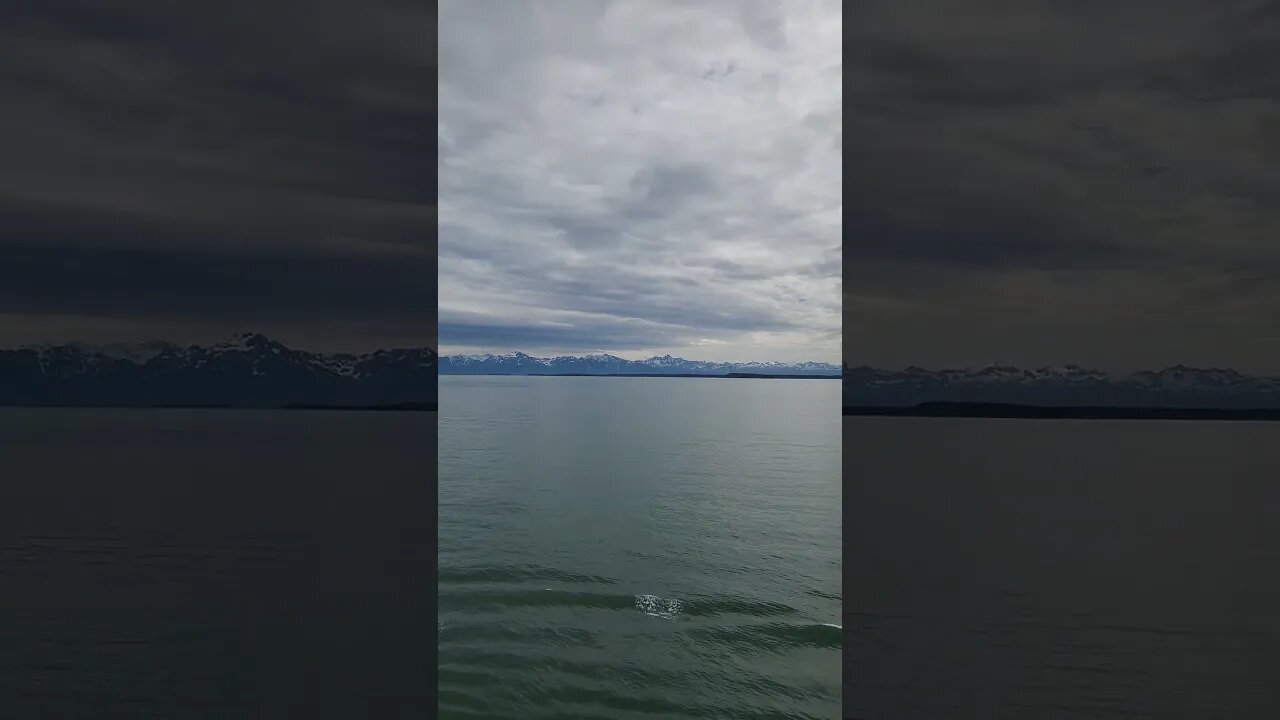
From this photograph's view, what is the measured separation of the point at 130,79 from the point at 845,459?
8524 mm

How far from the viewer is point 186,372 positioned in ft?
36.1

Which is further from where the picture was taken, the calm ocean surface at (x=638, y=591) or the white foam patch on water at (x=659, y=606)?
the white foam patch on water at (x=659, y=606)

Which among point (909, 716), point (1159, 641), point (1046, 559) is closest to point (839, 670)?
point (909, 716)

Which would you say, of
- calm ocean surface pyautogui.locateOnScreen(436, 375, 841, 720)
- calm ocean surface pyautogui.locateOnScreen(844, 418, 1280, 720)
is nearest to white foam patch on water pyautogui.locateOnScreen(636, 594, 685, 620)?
calm ocean surface pyautogui.locateOnScreen(436, 375, 841, 720)

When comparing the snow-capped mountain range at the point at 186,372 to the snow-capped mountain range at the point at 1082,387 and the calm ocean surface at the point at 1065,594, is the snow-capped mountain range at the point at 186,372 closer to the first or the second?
the snow-capped mountain range at the point at 1082,387

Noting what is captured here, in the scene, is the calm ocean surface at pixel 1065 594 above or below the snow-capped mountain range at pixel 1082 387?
below

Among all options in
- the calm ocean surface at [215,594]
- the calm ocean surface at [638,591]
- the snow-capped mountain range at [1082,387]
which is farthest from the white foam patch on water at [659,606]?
the snow-capped mountain range at [1082,387]

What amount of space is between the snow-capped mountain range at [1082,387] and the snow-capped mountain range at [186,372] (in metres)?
4.60

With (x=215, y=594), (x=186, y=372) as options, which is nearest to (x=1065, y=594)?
(x=215, y=594)

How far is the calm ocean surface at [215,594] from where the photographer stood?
15.8 ft

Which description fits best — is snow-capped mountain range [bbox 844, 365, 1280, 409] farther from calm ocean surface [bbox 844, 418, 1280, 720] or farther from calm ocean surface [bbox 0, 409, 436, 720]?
calm ocean surface [bbox 0, 409, 436, 720]

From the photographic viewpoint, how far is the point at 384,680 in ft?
16.8

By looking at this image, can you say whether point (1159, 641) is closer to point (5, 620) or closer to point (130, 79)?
point (5, 620)

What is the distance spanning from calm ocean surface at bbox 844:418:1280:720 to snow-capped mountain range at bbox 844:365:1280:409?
0.98m
